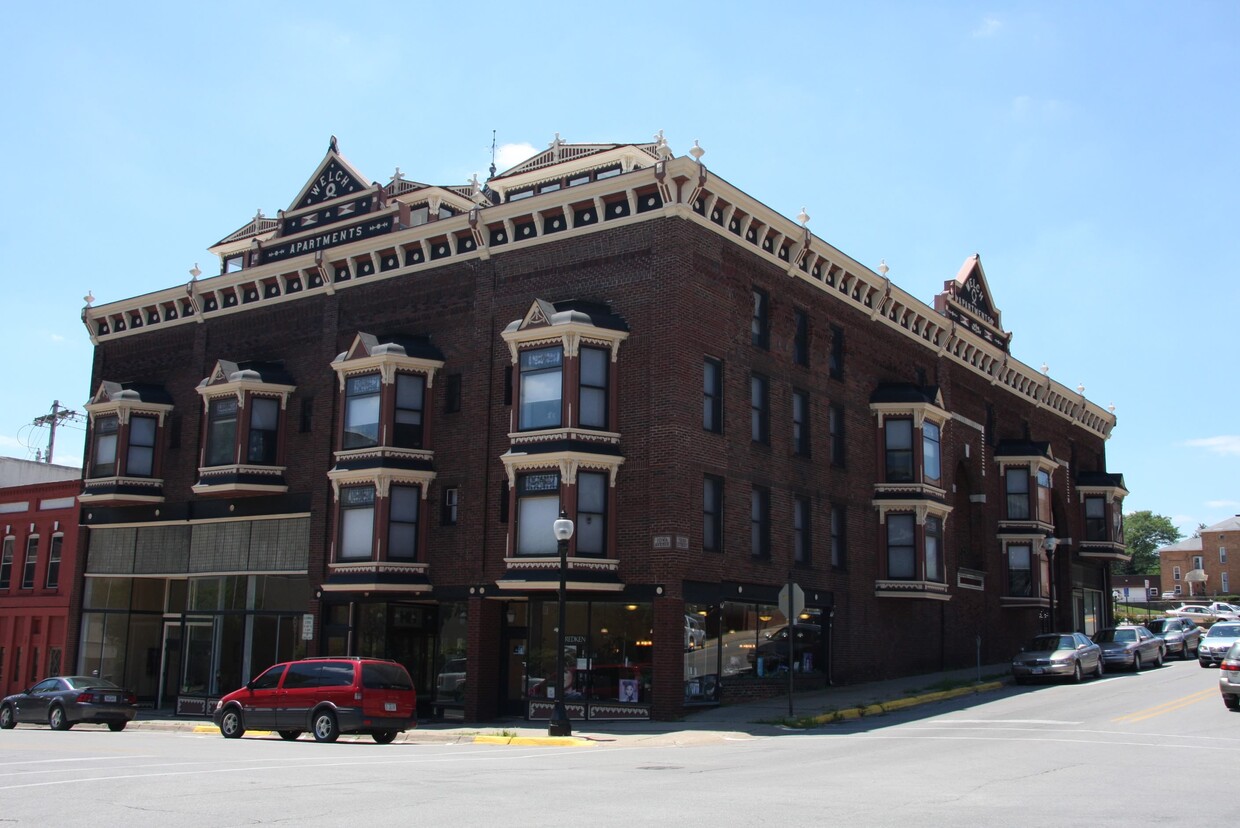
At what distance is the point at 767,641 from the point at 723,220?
1126 cm

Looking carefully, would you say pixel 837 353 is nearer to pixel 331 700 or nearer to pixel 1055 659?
pixel 1055 659

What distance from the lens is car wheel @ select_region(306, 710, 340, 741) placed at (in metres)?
24.7

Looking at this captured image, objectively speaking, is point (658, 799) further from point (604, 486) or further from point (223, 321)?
point (223, 321)

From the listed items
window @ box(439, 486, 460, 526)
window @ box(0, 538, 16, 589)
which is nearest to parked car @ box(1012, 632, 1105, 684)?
window @ box(439, 486, 460, 526)

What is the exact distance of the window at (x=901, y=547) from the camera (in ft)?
119

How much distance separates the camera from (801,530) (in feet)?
110

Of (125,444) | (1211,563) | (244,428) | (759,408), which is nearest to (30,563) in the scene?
(125,444)

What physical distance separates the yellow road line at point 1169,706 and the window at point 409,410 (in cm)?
1928

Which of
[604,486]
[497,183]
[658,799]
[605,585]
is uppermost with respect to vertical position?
[497,183]

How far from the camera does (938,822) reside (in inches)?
463

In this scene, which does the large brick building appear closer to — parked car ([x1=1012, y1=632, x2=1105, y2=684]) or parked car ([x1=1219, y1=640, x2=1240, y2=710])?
parked car ([x1=1012, y1=632, x2=1105, y2=684])

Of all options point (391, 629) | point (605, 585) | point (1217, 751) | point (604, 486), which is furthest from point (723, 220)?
point (1217, 751)

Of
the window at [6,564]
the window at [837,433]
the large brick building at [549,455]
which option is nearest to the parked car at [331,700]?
the large brick building at [549,455]

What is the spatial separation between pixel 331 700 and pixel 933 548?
2023 cm
